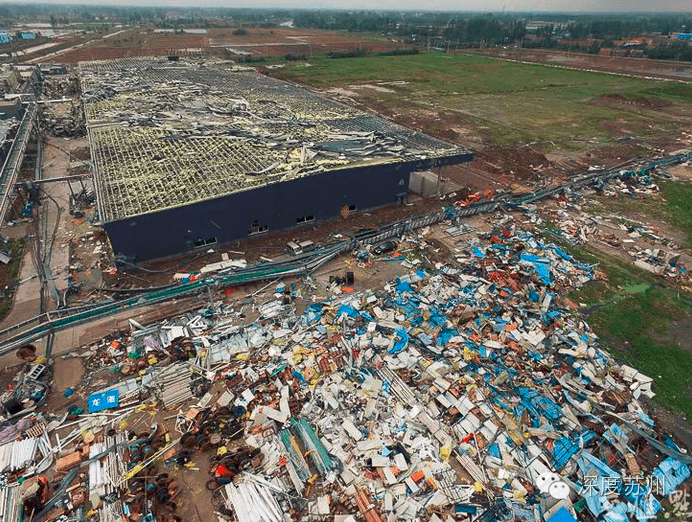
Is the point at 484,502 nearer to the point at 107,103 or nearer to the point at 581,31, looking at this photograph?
the point at 107,103

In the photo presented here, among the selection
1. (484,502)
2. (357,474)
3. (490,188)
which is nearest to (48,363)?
(357,474)

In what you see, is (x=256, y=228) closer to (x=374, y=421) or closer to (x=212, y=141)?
(x=212, y=141)

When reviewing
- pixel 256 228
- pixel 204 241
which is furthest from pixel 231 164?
pixel 204 241

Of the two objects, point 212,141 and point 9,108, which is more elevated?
point 212,141

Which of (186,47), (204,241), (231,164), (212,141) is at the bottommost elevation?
(204,241)

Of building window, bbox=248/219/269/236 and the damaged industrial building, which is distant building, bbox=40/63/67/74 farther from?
building window, bbox=248/219/269/236

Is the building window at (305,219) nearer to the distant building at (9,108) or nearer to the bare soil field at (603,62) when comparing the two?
the distant building at (9,108)
